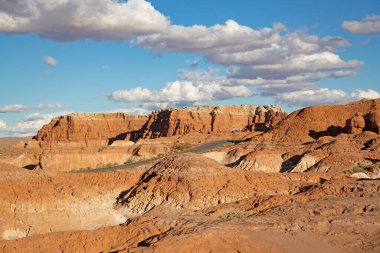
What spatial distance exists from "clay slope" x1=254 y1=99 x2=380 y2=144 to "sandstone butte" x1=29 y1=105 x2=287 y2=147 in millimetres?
45050

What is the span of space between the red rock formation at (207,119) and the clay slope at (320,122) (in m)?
44.3

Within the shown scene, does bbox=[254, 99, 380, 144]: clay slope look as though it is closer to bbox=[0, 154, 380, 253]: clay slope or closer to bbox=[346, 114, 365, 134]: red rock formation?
bbox=[346, 114, 365, 134]: red rock formation

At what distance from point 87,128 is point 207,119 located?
33.7 meters

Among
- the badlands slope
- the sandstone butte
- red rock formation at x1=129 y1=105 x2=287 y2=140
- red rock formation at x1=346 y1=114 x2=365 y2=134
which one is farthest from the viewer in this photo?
the sandstone butte

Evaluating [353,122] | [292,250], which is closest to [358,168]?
[353,122]

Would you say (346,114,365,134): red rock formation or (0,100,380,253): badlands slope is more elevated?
(346,114,365,134): red rock formation

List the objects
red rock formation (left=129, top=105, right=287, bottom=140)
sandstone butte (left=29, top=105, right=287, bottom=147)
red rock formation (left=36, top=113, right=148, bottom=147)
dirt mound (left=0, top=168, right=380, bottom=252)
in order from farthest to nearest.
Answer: red rock formation (left=36, top=113, right=148, bottom=147) < sandstone butte (left=29, top=105, right=287, bottom=147) < red rock formation (left=129, top=105, right=287, bottom=140) < dirt mound (left=0, top=168, right=380, bottom=252)

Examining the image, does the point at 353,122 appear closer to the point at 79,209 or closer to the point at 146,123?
the point at 79,209

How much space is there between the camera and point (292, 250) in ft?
56.2

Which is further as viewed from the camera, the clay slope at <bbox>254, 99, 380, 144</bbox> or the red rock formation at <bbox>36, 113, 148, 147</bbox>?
the red rock formation at <bbox>36, 113, 148, 147</bbox>

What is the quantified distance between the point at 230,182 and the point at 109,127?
11499cm

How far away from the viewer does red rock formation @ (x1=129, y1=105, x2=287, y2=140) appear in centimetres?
13038

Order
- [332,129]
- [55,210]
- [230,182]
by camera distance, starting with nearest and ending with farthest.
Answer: [55,210]
[230,182]
[332,129]

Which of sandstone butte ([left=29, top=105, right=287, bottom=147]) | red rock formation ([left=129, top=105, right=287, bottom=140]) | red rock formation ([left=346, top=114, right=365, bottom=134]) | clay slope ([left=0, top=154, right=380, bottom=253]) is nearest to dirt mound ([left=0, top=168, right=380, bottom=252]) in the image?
clay slope ([left=0, top=154, right=380, bottom=253])
